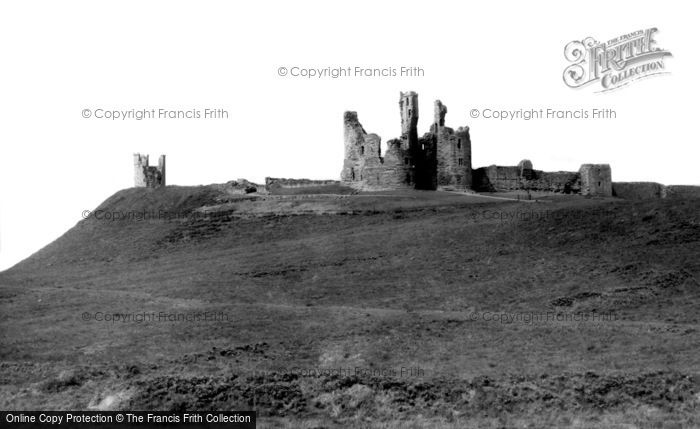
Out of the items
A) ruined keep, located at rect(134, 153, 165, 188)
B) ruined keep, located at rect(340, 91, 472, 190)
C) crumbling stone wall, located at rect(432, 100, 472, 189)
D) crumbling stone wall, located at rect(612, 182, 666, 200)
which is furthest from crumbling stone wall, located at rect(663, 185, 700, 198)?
ruined keep, located at rect(134, 153, 165, 188)

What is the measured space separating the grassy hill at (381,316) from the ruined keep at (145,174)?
84.7ft

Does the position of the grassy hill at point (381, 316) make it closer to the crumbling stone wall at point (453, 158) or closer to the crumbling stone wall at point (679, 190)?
the crumbling stone wall at point (453, 158)

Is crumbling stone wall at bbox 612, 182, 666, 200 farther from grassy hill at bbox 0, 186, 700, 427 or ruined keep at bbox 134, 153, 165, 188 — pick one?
ruined keep at bbox 134, 153, 165, 188

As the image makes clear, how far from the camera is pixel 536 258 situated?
4675cm

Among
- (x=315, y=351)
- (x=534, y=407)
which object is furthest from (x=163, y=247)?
(x=534, y=407)

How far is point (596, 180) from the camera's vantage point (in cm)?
7794

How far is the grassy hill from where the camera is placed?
2722cm

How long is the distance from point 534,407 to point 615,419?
2.37 meters

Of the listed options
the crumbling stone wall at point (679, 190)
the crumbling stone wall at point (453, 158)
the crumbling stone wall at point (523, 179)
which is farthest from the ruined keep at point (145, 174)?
the crumbling stone wall at point (679, 190)

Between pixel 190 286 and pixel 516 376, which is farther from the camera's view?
pixel 190 286

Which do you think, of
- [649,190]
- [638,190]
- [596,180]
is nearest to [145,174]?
[596,180]

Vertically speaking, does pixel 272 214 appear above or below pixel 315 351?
above

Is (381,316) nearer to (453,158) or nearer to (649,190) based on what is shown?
(453,158)

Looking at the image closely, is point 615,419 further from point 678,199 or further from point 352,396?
point 678,199
